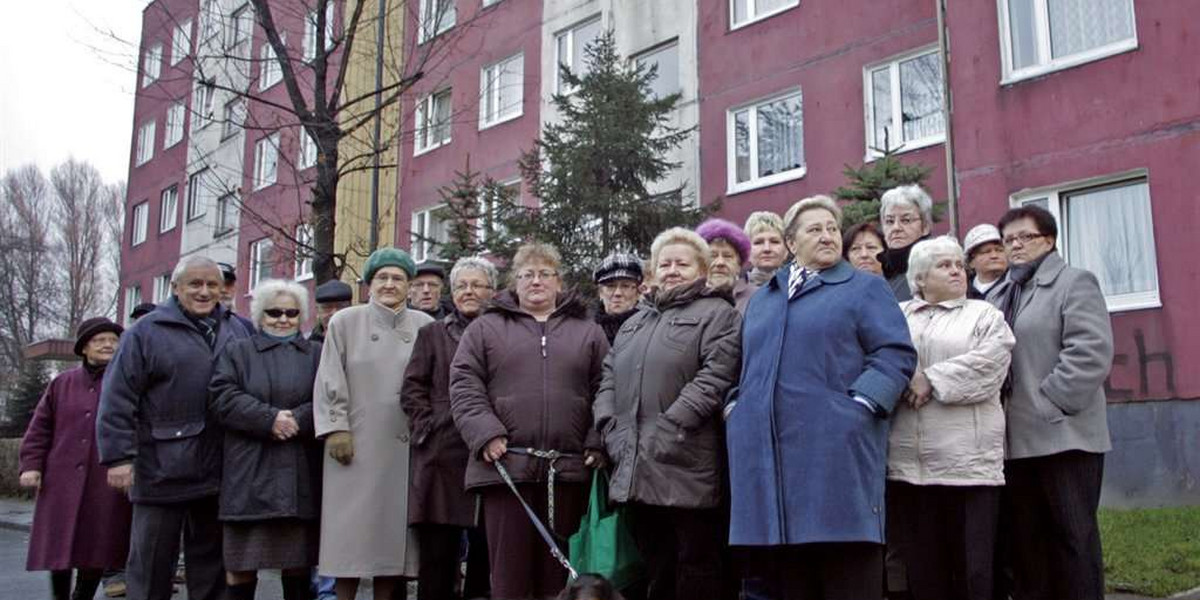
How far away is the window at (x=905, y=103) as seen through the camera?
613 inches

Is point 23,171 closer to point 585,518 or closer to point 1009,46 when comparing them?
point 1009,46

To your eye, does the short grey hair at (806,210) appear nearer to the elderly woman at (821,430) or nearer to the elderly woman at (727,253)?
the elderly woman at (821,430)

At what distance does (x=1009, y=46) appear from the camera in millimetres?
14203

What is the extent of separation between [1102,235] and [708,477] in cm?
1066

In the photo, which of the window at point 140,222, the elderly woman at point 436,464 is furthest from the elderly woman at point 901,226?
the window at point 140,222

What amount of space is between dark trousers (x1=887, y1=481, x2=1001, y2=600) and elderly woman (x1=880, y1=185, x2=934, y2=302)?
4.35ft

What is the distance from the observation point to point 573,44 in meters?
21.4

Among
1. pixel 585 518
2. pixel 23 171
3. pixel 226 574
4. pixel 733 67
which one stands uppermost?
pixel 23 171

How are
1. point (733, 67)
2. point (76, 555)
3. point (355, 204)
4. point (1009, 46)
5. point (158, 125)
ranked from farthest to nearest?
1. point (158, 125)
2. point (355, 204)
3. point (733, 67)
4. point (1009, 46)
5. point (76, 555)

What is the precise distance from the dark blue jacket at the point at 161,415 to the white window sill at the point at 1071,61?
11515 millimetres

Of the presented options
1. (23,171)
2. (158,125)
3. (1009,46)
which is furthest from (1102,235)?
(23,171)

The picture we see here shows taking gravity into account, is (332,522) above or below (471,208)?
below

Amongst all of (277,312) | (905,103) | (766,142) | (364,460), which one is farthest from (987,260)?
(766,142)

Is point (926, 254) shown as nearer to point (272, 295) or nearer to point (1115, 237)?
point (272, 295)
